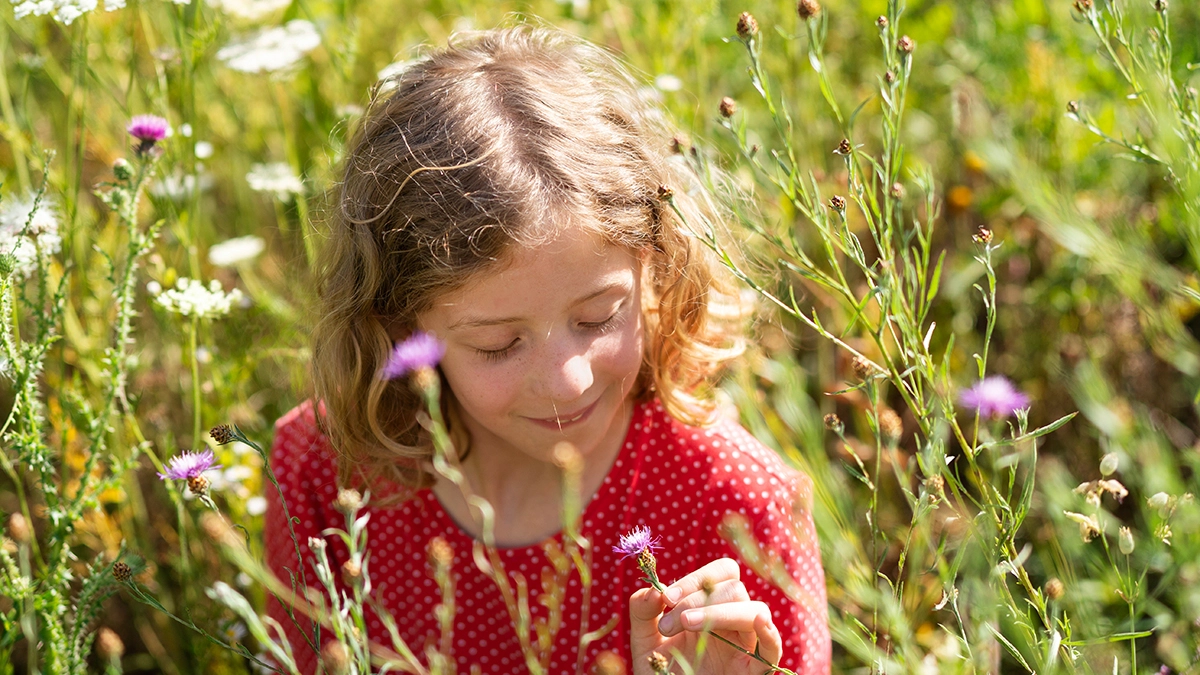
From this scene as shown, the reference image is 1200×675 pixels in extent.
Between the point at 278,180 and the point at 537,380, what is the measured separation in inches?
22.6

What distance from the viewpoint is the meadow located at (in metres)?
0.76

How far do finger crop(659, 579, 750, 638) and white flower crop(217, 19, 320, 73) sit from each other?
0.81 m

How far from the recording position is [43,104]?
192 cm

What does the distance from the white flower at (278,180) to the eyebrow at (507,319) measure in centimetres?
41

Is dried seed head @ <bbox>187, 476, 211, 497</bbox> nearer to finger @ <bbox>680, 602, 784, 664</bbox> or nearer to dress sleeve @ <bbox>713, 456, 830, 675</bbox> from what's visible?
finger @ <bbox>680, 602, 784, 664</bbox>

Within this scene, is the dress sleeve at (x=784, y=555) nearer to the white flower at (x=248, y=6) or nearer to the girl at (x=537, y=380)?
the girl at (x=537, y=380)

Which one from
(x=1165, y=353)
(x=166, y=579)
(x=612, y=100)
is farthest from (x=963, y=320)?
(x=166, y=579)

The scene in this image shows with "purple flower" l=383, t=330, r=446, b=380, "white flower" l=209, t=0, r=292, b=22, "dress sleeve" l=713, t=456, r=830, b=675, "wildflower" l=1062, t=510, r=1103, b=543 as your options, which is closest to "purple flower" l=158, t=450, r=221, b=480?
→ "purple flower" l=383, t=330, r=446, b=380

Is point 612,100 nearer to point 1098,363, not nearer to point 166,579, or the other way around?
point 1098,363

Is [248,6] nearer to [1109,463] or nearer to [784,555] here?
[784,555]

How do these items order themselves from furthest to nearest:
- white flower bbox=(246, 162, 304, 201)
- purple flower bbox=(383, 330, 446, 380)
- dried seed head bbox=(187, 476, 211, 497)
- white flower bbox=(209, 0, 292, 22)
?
white flower bbox=(209, 0, 292, 22) < white flower bbox=(246, 162, 304, 201) < purple flower bbox=(383, 330, 446, 380) < dried seed head bbox=(187, 476, 211, 497)

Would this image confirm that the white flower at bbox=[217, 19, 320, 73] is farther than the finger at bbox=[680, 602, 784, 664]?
Yes

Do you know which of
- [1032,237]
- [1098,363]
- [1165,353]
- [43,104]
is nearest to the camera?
[1165,353]

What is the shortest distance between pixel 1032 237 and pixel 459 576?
89 cm
